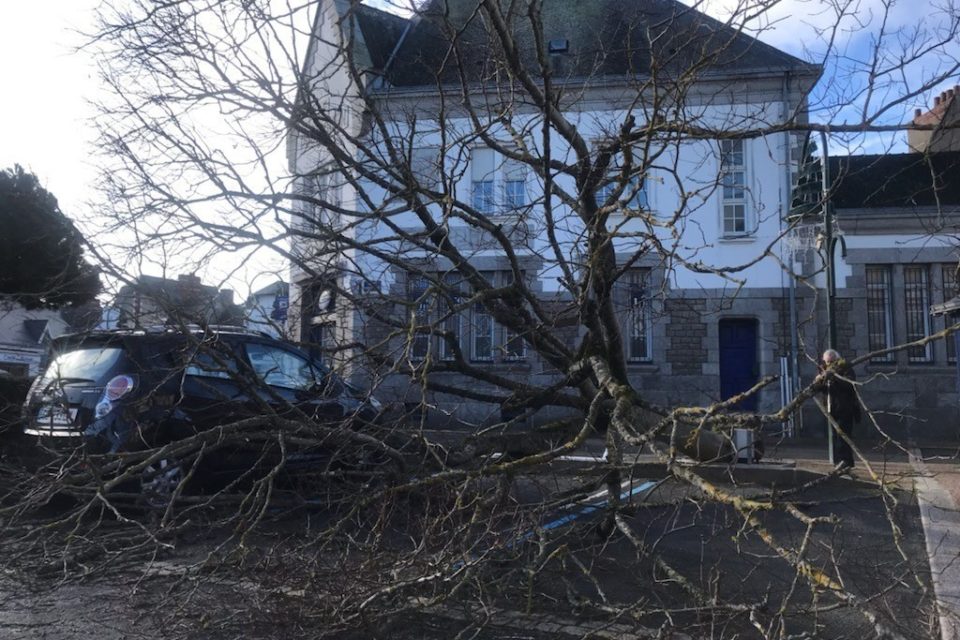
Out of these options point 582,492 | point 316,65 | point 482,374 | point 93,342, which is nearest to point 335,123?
point 316,65

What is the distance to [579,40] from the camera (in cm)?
1153

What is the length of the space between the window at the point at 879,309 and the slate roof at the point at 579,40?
4.30 meters

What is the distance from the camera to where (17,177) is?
1406 centimetres

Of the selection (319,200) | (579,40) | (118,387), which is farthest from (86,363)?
(579,40)

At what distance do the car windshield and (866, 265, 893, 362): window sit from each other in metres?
14.0

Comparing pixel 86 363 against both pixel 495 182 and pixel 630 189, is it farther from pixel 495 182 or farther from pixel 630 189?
pixel 495 182

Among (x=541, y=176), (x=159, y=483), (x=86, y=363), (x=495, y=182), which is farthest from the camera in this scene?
(x=495, y=182)

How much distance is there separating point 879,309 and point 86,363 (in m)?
14.4

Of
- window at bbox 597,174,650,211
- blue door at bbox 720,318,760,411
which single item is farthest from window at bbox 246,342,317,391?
blue door at bbox 720,318,760,411

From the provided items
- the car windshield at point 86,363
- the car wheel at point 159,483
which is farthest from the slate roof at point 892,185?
the car wheel at point 159,483

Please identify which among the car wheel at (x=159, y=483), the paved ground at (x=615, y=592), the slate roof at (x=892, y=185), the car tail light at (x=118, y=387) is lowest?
the paved ground at (x=615, y=592)

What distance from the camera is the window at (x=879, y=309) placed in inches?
657

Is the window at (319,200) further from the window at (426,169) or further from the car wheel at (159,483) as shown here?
the car wheel at (159,483)

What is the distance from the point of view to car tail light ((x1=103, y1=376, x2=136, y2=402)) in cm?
694
